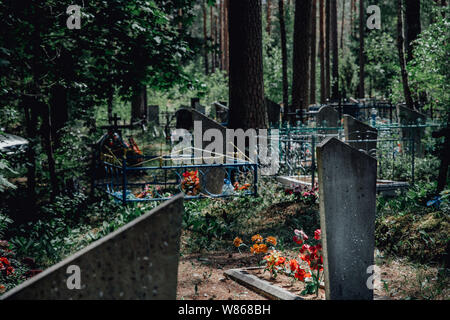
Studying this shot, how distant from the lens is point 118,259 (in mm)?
2635

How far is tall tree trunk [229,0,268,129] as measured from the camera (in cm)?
978

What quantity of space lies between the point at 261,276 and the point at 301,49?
45.7 feet

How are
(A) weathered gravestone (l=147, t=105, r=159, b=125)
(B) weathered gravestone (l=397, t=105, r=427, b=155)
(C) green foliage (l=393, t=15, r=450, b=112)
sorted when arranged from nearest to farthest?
(C) green foliage (l=393, t=15, r=450, b=112)
(B) weathered gravestone (l=397, t=105, r=427, b=155)
(A) weathered gravestone (l=147, t=105, r=159, b=125)

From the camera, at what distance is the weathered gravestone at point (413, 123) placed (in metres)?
11.1

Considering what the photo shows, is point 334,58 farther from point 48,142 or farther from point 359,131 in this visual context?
point 48,142

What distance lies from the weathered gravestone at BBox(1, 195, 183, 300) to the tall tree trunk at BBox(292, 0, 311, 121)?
47.8ft

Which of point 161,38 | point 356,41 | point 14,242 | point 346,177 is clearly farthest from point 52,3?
point 356,41

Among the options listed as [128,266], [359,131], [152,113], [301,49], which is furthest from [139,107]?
[128,266]

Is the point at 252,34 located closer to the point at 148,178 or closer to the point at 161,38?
the point at 161,38

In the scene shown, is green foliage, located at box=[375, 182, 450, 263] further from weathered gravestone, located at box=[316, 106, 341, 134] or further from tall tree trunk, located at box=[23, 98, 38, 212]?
weathered gravestone, located at box=[316, 106, 341, 134]

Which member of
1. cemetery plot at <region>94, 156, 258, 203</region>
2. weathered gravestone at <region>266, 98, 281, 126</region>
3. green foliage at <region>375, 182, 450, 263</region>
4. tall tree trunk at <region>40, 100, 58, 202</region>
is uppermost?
weathered gravestone at <region>266, 98, 281, 126</region>

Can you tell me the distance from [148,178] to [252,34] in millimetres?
4689

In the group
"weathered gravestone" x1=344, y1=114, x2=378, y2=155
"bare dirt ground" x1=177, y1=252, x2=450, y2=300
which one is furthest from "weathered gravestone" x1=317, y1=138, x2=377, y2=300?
"weathered gravestone" x1=344, y1=114, x2=378, y2=155

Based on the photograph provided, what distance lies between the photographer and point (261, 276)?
478cm
